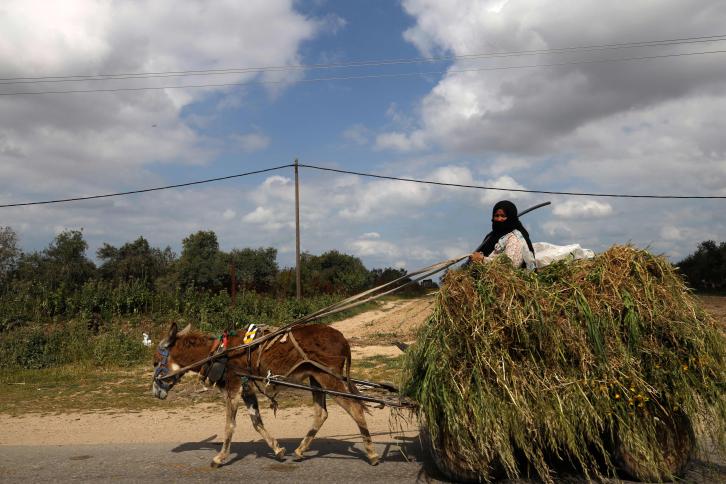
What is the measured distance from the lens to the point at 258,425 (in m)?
5.95

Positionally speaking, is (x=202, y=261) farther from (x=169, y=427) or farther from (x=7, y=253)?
(x=169, y=427)

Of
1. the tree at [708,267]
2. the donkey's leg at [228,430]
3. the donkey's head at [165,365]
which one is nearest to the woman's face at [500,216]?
the donkey's leg at [228,430]

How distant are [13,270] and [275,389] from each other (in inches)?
1583

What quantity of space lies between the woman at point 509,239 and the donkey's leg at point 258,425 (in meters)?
2.93

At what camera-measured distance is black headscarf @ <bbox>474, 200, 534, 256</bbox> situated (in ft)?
19.0

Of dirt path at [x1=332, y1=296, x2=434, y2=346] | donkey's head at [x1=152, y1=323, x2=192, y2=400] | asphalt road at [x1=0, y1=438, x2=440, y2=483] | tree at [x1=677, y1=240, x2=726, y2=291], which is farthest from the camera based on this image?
tree at [x1=677, y1=240, x2=726, y2=291]

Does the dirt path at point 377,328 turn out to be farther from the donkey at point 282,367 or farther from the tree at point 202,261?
Answer: the tree at point 202,261

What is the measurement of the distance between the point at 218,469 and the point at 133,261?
5461cm

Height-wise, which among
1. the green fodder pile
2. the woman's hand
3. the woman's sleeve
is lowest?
the green fodder pile

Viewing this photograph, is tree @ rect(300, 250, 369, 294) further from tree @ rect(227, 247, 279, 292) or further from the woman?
the woman

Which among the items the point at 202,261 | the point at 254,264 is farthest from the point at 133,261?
the point at 254,264

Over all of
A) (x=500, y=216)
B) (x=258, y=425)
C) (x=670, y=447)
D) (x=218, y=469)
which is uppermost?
(x=500, y=216)

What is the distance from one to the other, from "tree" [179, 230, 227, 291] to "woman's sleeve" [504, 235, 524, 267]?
170ft

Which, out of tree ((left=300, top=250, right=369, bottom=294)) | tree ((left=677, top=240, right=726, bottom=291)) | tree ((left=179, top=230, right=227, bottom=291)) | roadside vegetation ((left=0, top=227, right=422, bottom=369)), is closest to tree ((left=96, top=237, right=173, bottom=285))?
tree ((left=179, top=230, right=227, bottom=291))
